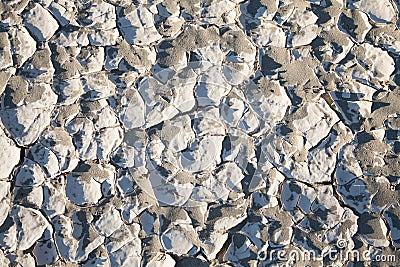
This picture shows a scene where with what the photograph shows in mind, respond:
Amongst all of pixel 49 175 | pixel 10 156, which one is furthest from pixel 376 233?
pixel 10 156

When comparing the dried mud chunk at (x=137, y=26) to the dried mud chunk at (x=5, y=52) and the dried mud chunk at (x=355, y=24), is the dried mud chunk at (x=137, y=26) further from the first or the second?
the dried mud chunk at (x=355, y=24)

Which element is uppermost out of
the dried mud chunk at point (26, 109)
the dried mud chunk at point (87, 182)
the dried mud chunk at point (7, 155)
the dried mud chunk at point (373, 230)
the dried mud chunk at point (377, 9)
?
the dried mud chunk at point (377, 9)

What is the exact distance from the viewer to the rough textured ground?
184 cm

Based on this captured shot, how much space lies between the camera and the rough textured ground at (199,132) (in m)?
1.84

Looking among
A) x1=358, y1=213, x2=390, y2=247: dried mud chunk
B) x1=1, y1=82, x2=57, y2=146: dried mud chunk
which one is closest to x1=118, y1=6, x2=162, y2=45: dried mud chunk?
x1=1, y1=82, x2=57, y2=146: dried mud chunk

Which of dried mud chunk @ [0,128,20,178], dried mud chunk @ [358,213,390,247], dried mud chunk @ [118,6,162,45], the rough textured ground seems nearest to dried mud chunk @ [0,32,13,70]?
the rough textured ground

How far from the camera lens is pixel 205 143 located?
188 cm

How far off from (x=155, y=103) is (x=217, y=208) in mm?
429

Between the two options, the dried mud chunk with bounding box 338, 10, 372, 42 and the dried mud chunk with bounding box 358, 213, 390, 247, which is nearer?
the dried mud chunk with bounding box 358, 213, 390, 247

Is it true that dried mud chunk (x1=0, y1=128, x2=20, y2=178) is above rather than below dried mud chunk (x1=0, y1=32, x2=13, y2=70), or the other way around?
below

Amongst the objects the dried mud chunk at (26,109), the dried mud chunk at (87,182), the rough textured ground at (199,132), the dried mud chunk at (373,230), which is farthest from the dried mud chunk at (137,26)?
the dried mud chunk at (373,230)

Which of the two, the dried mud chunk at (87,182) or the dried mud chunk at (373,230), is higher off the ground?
the dried mud chunk at (87,182)

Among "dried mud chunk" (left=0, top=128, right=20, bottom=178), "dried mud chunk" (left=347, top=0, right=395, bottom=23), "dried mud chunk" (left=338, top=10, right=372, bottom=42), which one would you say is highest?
"dried mud chunk" (left=347, top=0, right=395, bottom=23)

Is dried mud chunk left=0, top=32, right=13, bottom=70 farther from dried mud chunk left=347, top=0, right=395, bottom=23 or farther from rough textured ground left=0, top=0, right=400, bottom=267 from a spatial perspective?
dried mud chunk left=347, top=0, right=395, bottom=23
